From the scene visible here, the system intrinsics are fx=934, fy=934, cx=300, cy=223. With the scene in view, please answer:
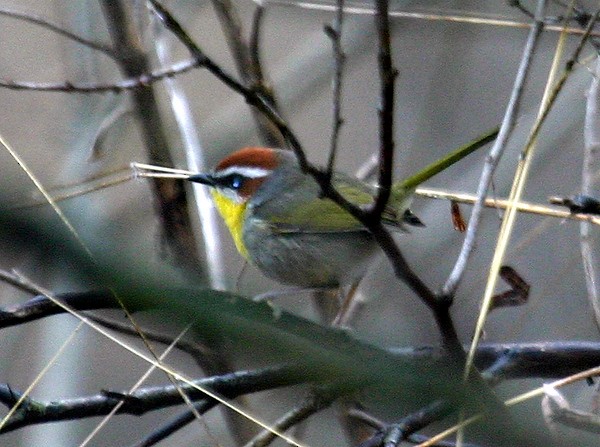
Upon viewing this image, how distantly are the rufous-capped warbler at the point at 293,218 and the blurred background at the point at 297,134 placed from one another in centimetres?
17

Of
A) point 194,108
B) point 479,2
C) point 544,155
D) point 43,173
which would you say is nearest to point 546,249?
point 544,155

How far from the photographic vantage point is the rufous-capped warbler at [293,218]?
3.35 meters

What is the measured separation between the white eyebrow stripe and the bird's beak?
58 millimetres

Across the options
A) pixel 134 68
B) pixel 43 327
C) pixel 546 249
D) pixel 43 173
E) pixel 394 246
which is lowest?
pixel 546 249

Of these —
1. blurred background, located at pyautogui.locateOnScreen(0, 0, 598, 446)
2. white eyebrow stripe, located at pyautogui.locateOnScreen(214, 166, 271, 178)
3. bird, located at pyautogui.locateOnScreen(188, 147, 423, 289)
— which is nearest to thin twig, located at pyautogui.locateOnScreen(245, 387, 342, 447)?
bird, located at pyautogui.locateOnScreen(188, 147, 423, 289)

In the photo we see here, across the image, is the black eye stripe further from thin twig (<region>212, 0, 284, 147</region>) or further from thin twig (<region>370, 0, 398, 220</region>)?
thin twig (<region>370, 0, 398, 220</region>)

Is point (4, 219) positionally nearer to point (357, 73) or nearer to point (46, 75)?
point (46, 75)

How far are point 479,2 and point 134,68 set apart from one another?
267cm

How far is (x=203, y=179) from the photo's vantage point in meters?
3.54

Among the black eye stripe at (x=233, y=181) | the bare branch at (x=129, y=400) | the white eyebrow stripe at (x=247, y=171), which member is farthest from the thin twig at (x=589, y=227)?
the black eye stripe at (x=233, y=181)

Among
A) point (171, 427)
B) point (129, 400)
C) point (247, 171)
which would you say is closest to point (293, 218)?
point (247, 171)

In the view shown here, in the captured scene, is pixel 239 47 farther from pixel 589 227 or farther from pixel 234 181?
pixel 589 227

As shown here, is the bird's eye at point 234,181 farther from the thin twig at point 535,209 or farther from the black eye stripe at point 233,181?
the thin twig at point 535,209

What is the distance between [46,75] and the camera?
6.20 meters
